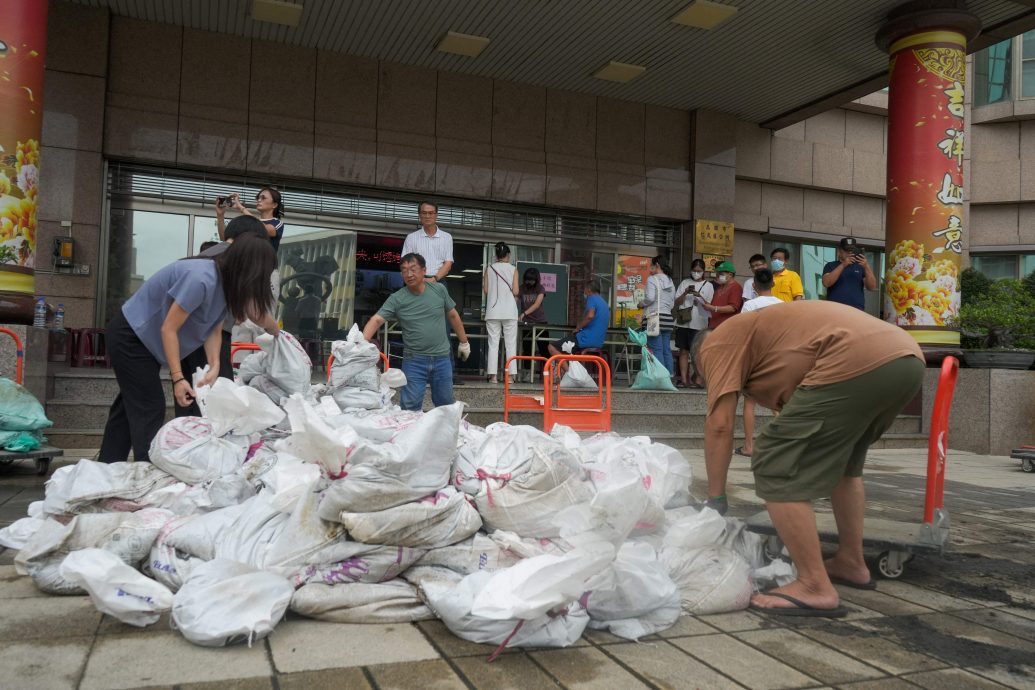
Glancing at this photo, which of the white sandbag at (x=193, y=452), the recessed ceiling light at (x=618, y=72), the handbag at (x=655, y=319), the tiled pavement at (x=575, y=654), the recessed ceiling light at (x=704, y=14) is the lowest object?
the tiled pavement at (x=575, y=654)

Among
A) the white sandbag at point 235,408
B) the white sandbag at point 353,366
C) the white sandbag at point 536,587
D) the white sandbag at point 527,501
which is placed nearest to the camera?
the white sandbag at point 536,587

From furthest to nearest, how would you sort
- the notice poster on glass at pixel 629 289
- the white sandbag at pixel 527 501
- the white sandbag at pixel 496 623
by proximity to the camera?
1. the notice poster on glass at pixel 629 289
2. the white sandbag at pixel 527 501
3. the white sandbag at pixel 496 623

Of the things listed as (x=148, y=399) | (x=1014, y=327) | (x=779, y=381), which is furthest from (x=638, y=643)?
(x=1014, y=327)

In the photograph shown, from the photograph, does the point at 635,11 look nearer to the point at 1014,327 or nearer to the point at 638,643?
the point at 1014,327

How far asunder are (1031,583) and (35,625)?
4191 millimetres

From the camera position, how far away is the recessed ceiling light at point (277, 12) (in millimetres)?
9945

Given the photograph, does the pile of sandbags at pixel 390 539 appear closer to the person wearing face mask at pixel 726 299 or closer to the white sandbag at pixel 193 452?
the white sandbag at pixel 193 452

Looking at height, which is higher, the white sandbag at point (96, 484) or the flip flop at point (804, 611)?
the white sandbag at point (96, 484)

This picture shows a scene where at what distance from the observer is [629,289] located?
13523 mm

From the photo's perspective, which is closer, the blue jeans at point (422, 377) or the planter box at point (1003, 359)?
the blue jeans at point (422, 377)

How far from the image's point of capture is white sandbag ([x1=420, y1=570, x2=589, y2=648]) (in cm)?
252

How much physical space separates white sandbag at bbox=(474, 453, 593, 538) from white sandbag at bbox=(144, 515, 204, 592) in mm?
1134

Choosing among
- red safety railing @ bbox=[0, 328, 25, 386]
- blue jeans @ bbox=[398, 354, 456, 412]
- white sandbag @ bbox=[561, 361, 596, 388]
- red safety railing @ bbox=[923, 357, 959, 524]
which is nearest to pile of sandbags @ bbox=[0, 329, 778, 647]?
red safety railing @ bbox=[923, 357, 959, 524]

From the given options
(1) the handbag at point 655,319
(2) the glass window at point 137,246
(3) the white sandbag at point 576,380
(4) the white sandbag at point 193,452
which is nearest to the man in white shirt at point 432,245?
(3) the white sandbag at point 576,380
